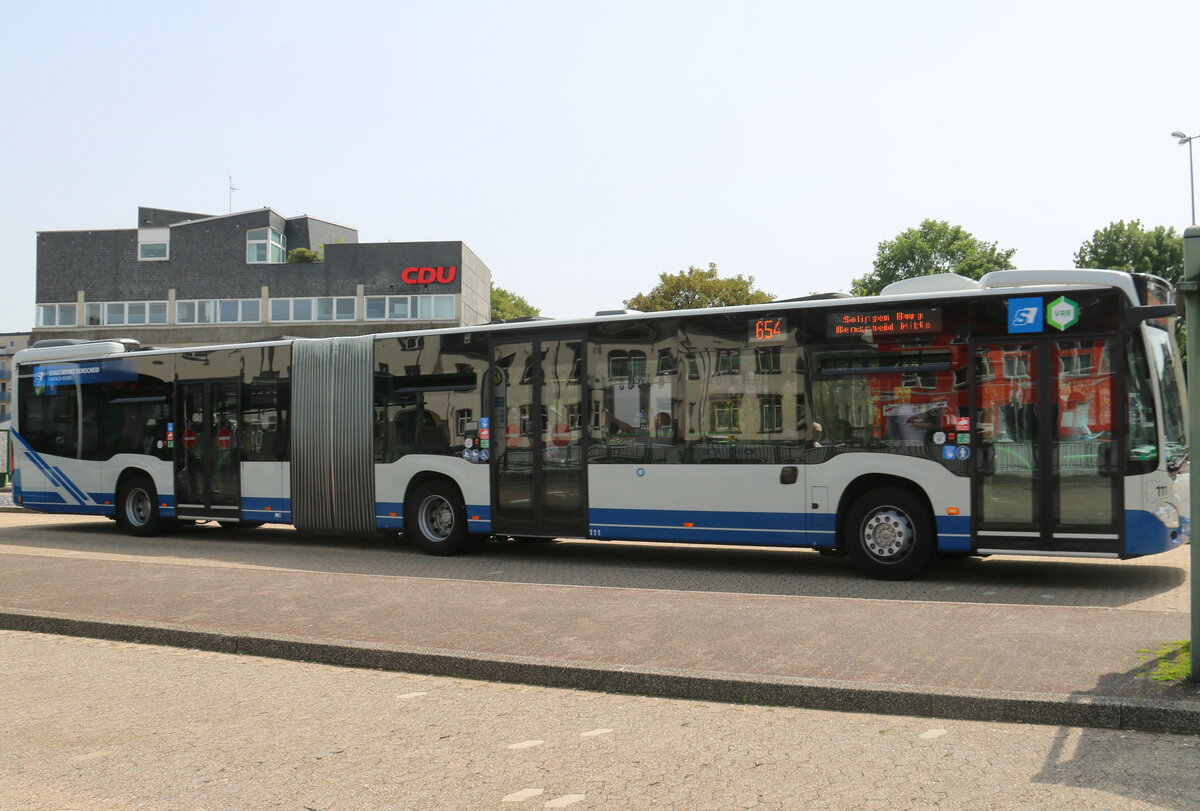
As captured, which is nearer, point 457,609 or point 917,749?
point 917,749

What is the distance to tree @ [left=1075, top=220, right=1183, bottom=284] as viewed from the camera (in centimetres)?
6178

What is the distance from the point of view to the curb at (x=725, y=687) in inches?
217

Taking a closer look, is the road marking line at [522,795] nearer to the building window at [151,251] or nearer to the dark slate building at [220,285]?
the dark slate building at [220,285]

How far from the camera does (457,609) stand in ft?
29.1

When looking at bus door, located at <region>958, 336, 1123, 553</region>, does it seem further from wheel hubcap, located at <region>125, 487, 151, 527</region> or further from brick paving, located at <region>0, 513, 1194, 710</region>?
wheel hubcap, located at <region>125, 487, 151, 527</region>

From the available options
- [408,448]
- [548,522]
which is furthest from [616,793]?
[408,448]

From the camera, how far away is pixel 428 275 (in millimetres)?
55062

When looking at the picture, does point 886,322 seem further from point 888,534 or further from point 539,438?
point 539,438

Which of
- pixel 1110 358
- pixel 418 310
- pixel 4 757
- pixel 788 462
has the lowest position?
pixel 4 757

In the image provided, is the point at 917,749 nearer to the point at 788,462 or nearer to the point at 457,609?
the point at 457,609

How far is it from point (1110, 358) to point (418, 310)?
47243 mm

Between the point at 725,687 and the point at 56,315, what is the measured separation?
5962 cm

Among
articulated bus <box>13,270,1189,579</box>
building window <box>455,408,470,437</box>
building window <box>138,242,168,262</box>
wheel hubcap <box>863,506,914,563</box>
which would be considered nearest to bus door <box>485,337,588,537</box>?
articulated bus <box>13,270,1189,579</box>

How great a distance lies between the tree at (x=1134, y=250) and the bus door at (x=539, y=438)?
5645 centimetres
